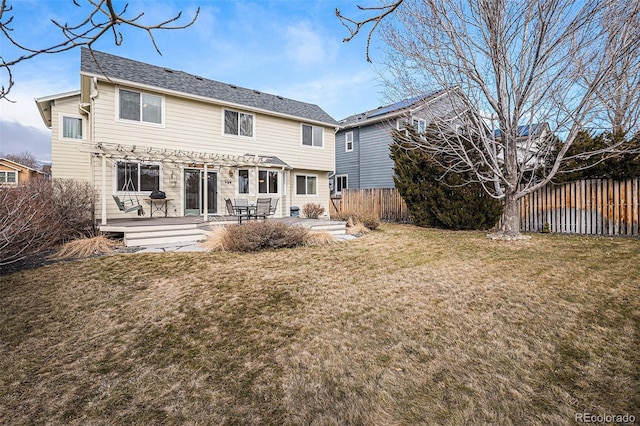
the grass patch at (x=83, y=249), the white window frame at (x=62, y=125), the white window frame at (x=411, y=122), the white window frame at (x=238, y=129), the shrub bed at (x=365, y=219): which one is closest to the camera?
the grass patch at (x=83, y=249)

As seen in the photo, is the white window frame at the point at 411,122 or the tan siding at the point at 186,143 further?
the white window frame at the point at 411,122

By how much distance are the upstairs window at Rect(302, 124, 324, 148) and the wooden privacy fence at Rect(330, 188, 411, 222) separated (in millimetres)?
3499

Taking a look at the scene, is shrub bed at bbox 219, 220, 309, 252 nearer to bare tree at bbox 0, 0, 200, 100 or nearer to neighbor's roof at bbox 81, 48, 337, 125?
bare tree at bbox 0, 0, 200, 100

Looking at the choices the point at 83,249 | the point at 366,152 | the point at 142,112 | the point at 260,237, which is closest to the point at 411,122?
the point at 260,237

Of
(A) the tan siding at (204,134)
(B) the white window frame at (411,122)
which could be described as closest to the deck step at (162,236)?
(A) the tan siding at (204,134)

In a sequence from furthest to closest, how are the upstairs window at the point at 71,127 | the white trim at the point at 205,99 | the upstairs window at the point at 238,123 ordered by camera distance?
the upstairs window at the point at 71,127 < the upstairs window at the point at 238,123 < the white trim at the point at 205,99

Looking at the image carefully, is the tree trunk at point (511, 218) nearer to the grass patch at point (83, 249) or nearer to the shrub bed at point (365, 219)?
the shrub bed at point (365, 219)

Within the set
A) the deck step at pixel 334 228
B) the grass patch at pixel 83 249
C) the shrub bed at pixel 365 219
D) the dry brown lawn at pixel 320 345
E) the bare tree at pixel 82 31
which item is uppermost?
the bare tree at pixel 82 31

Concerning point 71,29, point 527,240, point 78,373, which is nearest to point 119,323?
point 78,373

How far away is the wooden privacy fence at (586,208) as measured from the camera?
9.07 meters

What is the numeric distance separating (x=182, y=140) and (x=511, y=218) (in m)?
11.9

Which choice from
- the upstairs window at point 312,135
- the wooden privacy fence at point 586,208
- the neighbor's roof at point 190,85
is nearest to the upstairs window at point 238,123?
the neighbor's roof at point 190,85

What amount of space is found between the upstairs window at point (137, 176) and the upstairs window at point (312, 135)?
287 inches

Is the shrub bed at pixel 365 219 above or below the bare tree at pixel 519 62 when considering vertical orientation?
below
